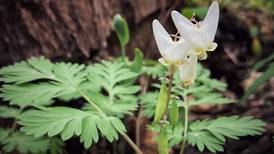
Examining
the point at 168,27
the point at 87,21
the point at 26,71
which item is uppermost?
the point at 168,27

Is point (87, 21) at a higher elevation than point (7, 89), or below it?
higher

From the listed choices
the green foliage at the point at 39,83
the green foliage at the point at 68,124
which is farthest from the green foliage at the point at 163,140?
the green foliage at the point at 39,83

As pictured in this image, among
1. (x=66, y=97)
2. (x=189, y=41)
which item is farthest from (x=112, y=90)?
(x=189, y=41)

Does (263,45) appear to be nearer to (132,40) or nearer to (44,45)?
(132,40)

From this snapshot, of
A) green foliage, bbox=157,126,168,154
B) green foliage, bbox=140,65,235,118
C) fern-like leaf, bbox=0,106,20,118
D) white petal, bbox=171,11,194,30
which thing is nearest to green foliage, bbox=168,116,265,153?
green foliage, bbox=157,126,168,154

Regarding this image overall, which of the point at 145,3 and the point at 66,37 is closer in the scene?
the point at 66,37

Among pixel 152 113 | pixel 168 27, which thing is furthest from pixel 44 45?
pixel 168 27
